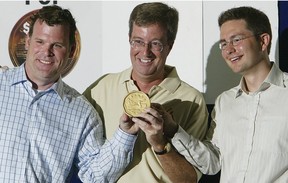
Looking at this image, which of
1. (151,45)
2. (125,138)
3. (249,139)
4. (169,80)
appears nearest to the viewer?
(249,139)

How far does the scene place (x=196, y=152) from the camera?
6.97ft

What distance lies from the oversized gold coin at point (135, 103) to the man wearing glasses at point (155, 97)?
0.11m

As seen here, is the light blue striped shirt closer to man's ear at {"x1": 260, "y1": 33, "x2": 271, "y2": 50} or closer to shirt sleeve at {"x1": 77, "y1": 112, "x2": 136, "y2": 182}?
shirt sleeve at {"x1": 77, "y1": 112, "x2": 136, "y2": 182}

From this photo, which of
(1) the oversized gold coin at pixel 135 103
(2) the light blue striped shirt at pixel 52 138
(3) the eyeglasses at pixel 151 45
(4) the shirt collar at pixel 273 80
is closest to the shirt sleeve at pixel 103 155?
(2) the light blue striped shirt at pixel 52 138

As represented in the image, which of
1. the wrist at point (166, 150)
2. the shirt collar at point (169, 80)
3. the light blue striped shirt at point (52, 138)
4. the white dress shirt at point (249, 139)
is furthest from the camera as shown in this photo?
the shirt collar at point (169, 80)

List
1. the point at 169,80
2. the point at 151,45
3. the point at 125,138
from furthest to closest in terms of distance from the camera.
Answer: the point at 169,80 → the point at 151,45 → the point at 125,138

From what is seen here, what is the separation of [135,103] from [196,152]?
0.34 metres

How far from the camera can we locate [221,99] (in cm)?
222

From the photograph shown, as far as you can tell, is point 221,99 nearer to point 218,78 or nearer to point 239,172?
point 239,172

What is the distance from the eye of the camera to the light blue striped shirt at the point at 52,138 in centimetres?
205

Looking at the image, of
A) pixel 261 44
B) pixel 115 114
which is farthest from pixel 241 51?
pixel 115 114

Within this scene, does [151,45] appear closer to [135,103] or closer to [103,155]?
[135,103]

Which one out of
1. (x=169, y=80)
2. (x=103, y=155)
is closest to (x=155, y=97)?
(x=169, y=80)

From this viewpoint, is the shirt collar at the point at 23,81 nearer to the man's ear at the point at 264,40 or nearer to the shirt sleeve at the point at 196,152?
the shirt sleeve at the point at 196,152
